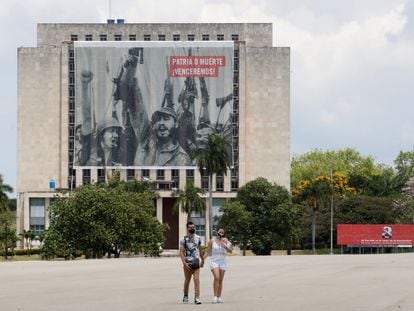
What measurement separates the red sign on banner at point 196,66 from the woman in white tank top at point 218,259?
121 metres

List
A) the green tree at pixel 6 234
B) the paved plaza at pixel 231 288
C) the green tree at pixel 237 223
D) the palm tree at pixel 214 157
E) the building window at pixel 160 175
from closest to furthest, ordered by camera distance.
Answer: the paved plaza at pixel 231 288 < the green tree at pixel 6 234 < the green tree at pixel 237 223 < the palm tree at pixel 214 157 < the building window at pixel 160 175

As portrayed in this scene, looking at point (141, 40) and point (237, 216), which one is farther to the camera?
point (141, 40)

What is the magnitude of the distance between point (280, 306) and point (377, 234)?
82.6 metres

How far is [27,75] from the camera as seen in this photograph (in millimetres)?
154375

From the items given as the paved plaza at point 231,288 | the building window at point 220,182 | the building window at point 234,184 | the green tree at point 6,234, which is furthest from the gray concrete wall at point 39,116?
the paved plaza at point 231,288

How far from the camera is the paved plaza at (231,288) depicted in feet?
96.3

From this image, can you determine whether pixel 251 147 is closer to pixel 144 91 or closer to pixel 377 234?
pixel 144 91

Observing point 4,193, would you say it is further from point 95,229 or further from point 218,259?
point 218,259

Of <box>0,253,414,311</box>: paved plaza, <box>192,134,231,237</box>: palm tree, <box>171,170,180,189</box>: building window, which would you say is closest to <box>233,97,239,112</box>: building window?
<box>171,170,180,189</box>: building window

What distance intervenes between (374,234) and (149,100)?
48469 millimetres

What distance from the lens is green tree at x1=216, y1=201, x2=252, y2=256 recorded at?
111 m

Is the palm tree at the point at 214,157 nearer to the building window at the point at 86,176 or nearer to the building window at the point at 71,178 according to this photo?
the building window at the point at 86,176

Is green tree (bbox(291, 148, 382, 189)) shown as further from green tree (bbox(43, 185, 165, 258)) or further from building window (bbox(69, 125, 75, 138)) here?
green tree (bbox(43, 185, 165, 258))

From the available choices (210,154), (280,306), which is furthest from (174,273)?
(210,154)
